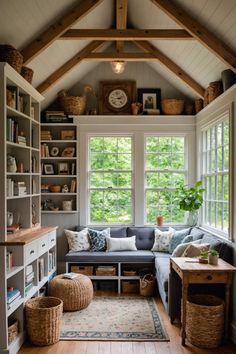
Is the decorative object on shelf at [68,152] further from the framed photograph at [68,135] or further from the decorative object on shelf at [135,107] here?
the decorative object on shelf at [135,107]

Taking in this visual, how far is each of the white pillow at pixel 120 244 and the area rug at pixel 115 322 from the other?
0.85 meters

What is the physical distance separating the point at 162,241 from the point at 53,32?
3.35 meters

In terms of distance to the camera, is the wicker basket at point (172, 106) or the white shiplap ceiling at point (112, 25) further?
the wicker basket at point (172, 106)

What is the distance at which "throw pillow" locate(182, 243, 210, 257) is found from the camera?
3.81 metres

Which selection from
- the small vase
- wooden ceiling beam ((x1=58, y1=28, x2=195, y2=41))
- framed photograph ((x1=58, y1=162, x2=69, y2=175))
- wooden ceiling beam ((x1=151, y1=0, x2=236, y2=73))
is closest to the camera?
wooden ceiling beam ((x1=151, y1=0, x2=236, y2=73))

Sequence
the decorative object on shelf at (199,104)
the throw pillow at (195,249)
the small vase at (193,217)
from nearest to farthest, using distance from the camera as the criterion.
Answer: the throw pillow at (195,249) < the decorative object on shelf at (199,104) < the small vase at (193,217)

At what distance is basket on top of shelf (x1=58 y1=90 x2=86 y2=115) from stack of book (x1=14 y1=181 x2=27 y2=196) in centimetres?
204

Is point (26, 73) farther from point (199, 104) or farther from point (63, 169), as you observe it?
point (199, 104)

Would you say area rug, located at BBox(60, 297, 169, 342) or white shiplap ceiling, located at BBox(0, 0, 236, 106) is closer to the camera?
white shiplap ceiling, located at BBox(0, 0, 236, 106)

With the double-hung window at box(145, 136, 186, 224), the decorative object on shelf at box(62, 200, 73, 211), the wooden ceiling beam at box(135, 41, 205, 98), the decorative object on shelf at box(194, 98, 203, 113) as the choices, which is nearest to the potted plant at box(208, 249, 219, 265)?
the double-hung window at box(145, 136, 186, 224)

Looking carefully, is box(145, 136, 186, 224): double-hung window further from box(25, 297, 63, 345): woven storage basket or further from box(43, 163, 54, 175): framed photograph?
box(25, 297, 63, 345): woven storage basket

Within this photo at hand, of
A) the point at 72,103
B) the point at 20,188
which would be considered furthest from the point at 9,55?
the point at 72,103

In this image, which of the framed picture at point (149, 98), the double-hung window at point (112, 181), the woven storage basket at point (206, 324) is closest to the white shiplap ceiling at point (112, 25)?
the framed picture at point (149, 98)

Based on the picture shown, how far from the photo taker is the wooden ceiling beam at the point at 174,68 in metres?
5.06
